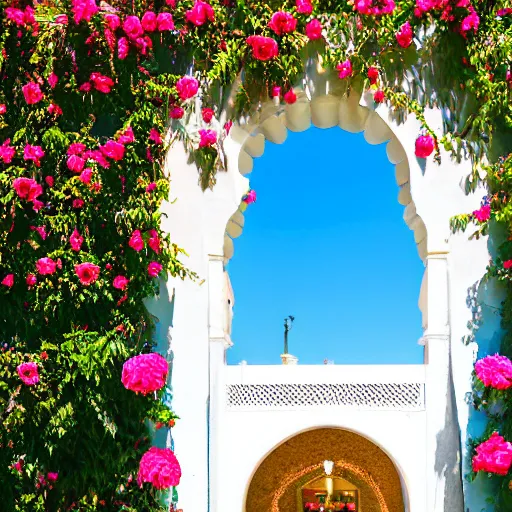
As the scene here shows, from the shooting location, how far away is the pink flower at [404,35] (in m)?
5.20

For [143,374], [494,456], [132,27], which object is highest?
[132,27]

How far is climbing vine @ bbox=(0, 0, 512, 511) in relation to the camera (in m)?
4.78

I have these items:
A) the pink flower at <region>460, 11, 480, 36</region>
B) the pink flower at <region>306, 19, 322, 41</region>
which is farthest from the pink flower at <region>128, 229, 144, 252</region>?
the pink flower at <region>460, 11, 480, 36</region>

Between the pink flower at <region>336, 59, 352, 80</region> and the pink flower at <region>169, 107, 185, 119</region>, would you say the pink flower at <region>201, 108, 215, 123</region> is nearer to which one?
the pink flower at <region>169, 107, 185, 119</region>

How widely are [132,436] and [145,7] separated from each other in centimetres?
268

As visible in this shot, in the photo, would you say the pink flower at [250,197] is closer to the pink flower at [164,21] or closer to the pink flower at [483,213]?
the pink flower at [164,21]

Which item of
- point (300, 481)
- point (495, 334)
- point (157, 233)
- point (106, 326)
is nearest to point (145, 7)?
point (157, 233)

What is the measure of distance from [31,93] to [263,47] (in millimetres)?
1442

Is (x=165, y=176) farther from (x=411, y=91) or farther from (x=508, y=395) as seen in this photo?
(x=508, y=395)

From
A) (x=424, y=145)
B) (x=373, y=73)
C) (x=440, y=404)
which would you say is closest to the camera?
(x=440, y=404)

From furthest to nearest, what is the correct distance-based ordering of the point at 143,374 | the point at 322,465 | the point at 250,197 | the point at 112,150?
the point at 322,465, the point at 250,197, the point at 112,150, the point at 143,374

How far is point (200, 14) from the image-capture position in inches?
206

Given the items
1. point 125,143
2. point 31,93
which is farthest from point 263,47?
point 31,93

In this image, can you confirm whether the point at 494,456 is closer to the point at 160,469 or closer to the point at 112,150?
the point at 160,469
